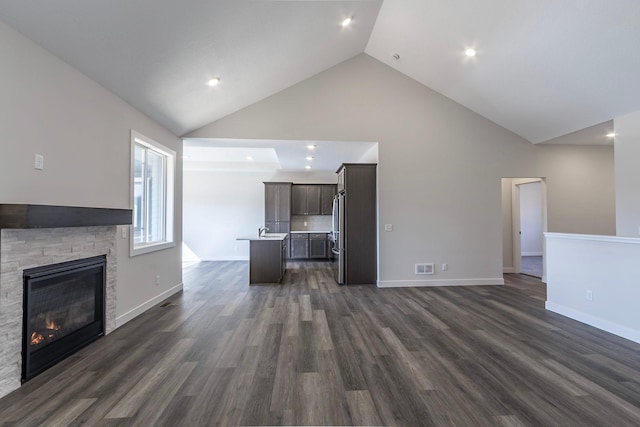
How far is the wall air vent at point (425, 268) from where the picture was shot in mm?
4961

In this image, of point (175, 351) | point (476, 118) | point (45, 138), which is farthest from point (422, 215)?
point (45, 138)

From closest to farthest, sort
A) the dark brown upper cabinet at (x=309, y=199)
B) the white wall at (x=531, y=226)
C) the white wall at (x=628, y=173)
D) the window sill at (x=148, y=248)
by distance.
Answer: the window sill at (x=148, y=248), the white wall at (x=628, y=173), the dark brown upper cabinet at (x=309, y=199), the white wall at (x=531, y=226)

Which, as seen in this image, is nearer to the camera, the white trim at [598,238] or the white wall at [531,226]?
the white trim at [598,238]

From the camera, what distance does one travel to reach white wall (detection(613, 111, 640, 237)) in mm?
Result: 3697

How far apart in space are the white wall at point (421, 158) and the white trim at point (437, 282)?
0.06 feet

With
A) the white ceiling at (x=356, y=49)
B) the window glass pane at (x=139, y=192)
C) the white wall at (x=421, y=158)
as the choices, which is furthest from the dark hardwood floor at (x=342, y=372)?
the white ceiling at (x=356, y=49)

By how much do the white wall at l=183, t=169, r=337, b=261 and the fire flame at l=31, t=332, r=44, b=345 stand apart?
5.89 m

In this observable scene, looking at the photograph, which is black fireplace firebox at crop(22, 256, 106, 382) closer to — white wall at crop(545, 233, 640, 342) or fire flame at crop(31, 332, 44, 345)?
fire flame at crop(31, 332, 44, 345)

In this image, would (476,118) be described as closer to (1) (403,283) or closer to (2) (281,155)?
(1) (403,283)

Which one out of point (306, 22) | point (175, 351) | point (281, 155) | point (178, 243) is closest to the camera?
point (175, 351)

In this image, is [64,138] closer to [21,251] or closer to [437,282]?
[21,251]

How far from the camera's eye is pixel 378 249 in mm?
4957

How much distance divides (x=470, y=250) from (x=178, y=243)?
5196 millimetres

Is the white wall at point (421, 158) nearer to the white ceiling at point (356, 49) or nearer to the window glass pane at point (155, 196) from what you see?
the white ceiling at point (356, 49)
